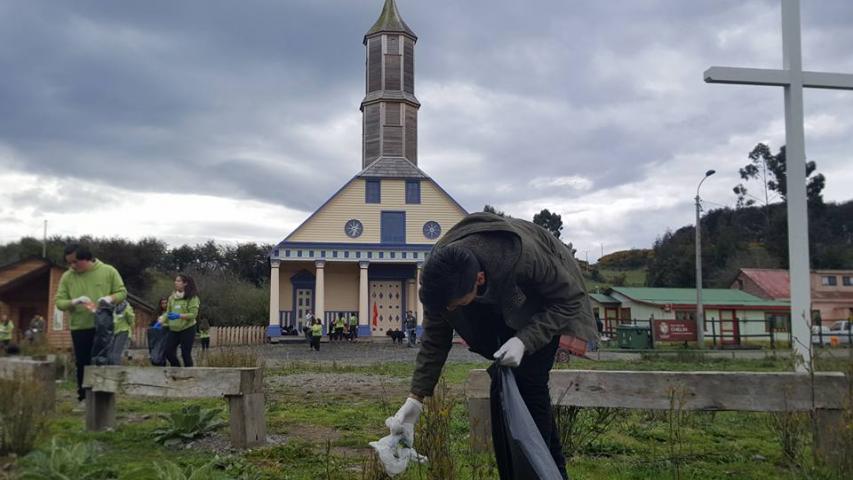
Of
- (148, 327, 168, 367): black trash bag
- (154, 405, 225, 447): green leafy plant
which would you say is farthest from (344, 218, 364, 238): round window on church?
(154, 405, 225, 447): green leafy plant

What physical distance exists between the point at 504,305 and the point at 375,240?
100ft

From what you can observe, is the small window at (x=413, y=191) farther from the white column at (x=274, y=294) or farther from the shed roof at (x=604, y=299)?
the shed roof at (x=604, y=299)

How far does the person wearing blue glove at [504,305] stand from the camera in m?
2.86

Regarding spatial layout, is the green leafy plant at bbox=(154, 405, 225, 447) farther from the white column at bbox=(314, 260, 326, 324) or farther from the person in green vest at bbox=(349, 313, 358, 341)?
the white column at bbox=(314, 260, 326, 324)

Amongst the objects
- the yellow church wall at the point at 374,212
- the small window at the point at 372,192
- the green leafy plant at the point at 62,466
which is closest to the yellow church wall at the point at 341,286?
the yellow church wall at the point at 374,212

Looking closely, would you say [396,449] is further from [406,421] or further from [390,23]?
[390,23]

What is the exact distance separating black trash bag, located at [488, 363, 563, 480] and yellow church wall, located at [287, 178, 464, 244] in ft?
98.9

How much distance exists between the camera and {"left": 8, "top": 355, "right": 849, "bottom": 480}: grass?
15.1 ft

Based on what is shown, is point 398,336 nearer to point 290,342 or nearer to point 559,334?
point 290,342

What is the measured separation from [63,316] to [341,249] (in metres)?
11.9

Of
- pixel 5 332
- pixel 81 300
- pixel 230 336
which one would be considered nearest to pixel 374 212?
pixel 230 336

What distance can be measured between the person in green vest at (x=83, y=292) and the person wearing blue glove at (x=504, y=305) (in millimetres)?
5346

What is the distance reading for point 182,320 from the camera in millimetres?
9344

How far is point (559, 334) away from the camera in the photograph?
10.5 ft
